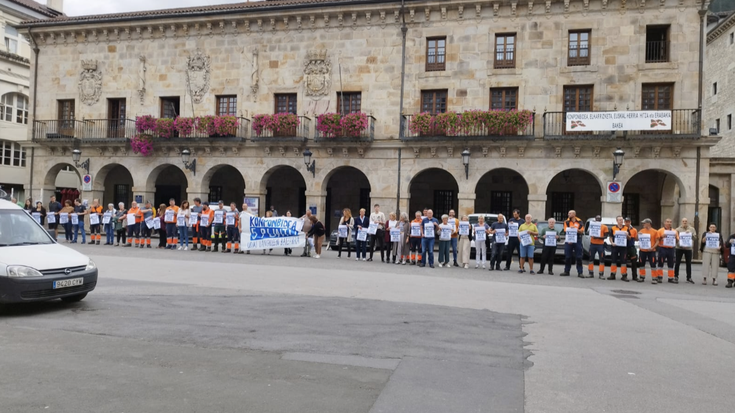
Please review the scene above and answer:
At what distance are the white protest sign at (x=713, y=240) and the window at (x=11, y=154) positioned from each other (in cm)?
3843

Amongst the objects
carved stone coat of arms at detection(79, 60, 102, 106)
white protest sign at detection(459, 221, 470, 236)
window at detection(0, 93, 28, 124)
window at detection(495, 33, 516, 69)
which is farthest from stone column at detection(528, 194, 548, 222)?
window at detection(0, 93, 28, 124)

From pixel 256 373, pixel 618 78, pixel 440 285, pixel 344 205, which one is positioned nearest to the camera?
pixel 256 373

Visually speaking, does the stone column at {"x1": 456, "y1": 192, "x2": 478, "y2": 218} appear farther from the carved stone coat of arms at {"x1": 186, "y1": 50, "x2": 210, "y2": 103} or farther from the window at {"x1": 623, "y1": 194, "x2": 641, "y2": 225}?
the carved stone coat of arms at {"x1": 186, "y1": 50, "x2": 210, "y2": 103}

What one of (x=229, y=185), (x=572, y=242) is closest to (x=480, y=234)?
(x=572, y=242)

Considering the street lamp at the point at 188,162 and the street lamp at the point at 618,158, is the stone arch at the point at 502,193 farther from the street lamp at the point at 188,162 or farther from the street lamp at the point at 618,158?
the street lamp at the point at 188,162

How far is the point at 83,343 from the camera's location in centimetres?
626

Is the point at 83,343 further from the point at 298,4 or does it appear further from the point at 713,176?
the point at 713,176

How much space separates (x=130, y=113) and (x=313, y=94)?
31.2 ft

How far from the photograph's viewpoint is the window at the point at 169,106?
Answer: 1120 inches

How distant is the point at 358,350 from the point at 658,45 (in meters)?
22.1

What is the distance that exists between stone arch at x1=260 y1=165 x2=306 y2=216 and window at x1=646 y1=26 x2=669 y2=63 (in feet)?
56.1

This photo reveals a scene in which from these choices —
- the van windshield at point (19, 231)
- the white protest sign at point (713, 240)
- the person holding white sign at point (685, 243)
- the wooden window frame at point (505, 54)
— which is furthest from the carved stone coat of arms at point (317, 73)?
the van windshield at point (19, 231)

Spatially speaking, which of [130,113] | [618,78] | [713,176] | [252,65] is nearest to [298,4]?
[252,65]

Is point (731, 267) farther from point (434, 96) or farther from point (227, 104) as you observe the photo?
point (227, 104)
